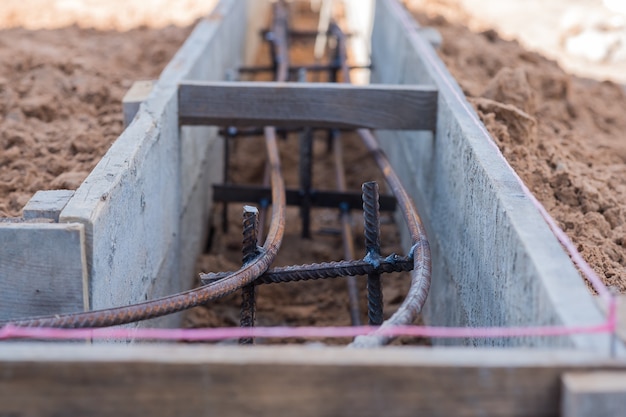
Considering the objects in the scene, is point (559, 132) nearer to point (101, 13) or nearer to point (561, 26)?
point (561, 26)

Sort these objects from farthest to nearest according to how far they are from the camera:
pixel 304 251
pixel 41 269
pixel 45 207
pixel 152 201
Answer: pixel 304 251 < pixel 152 201 < pixel 45 207 < pixel 41 269

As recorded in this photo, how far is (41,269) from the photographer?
114 inches

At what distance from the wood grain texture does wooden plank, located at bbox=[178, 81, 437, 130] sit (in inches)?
112

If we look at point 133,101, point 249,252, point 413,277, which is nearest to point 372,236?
point 413,277

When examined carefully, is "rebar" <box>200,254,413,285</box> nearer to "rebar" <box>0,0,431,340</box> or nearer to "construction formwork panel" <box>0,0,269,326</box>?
"rebar" <box>0,0,431,340</box>

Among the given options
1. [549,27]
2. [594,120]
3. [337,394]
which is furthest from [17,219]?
[549,27]

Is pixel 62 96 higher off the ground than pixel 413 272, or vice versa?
pixel 62 96

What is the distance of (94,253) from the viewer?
9.71 ft

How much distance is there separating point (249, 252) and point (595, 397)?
5.76 ft

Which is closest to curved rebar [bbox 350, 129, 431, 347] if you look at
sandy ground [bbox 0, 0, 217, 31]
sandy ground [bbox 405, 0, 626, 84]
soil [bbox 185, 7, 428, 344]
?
soil [bbox 185, 7, 428, 344]

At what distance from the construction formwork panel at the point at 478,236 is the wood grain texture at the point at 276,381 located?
0.27 m

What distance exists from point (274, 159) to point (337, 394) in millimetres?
3278

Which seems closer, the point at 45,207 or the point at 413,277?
the point at 45,207

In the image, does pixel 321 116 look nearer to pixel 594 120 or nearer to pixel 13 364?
pixel 594 120
